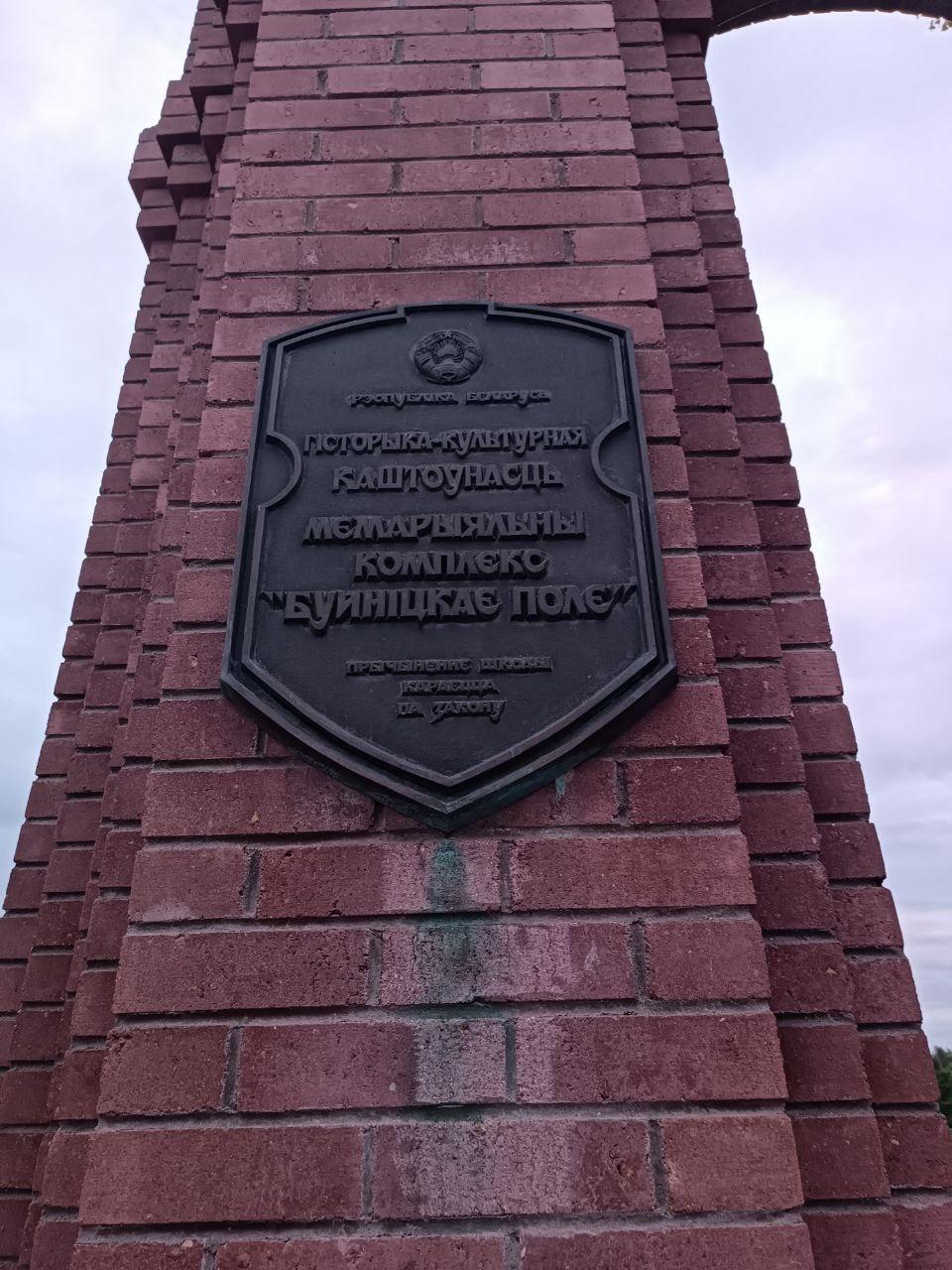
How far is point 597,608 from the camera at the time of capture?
58.6 inches

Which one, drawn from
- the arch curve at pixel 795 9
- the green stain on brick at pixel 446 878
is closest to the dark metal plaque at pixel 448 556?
the green stain on brick at pixel 446 878

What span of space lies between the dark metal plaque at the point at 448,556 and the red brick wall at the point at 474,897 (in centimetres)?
6

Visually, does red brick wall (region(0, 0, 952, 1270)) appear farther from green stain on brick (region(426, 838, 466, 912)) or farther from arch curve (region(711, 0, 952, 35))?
arch curve (region(711, 0, 952, 35))

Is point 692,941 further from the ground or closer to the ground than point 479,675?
closer to the ground

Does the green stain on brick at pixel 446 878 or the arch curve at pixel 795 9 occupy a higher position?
the arch curve at pixel 795 9

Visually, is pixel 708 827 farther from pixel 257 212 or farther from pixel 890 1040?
pixel 257 212

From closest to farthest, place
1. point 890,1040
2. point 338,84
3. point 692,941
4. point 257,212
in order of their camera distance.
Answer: point 692,941, point 890,1040, point 257,212, point 338,84

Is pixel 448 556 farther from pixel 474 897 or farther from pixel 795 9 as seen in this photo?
pixel 795 9

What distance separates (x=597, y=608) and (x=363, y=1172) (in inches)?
35.4

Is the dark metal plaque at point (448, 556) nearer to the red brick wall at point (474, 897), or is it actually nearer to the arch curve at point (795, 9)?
the red brick wall at point (474, 897)

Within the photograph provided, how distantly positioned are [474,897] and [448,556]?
586 mm

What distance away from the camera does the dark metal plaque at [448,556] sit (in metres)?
1.39

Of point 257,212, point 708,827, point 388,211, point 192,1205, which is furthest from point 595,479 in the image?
point 192,1205

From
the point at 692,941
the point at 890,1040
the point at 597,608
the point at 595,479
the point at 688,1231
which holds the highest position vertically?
the point at 595,479
